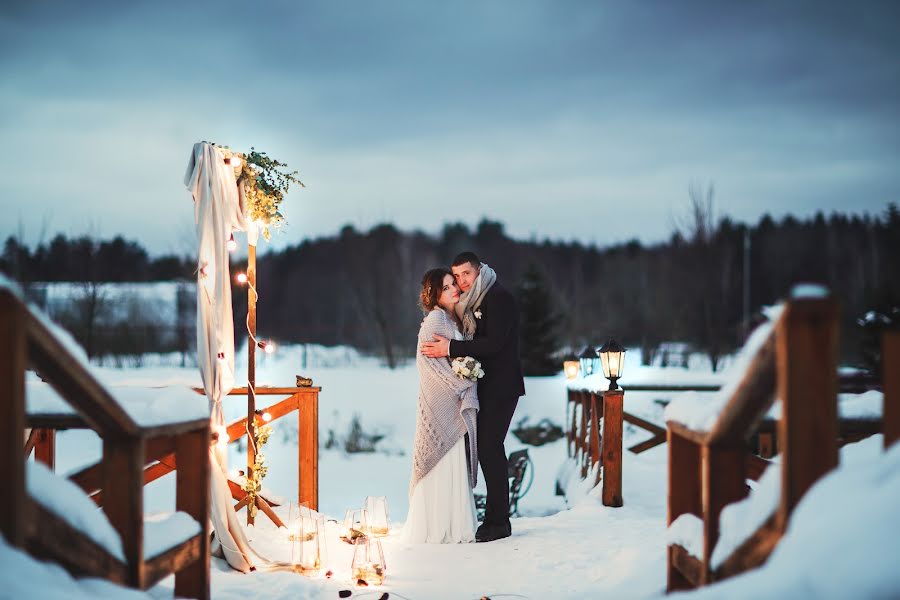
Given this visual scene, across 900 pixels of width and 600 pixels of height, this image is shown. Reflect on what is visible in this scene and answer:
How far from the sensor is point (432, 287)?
5363 millimetres

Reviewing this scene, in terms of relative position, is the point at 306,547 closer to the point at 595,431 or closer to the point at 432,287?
the point at 432,287

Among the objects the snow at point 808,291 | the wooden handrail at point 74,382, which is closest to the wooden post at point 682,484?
the snow at point 808,291

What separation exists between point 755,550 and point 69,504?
1995mm

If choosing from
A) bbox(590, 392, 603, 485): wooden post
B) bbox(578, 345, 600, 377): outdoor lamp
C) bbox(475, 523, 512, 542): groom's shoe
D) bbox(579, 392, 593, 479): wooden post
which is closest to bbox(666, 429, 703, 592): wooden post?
bbox(475, 523, 512, 542): groom's shoe

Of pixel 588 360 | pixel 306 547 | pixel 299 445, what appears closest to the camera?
Result: pixel 306 547

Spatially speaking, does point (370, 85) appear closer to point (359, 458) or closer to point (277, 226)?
point (359, 458)

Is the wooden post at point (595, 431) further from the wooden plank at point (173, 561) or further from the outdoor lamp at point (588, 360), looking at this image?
the wooden plank at point (173, 561)

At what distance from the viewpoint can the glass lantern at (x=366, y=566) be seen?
3912 millimetres

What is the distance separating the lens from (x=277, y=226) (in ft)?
17.6

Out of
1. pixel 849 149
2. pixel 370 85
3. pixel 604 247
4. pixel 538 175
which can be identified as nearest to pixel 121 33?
pixel 370 85

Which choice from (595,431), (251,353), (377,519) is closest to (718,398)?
(377,519)

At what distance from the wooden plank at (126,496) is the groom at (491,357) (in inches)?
119

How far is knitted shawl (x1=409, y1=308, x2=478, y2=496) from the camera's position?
518 cm

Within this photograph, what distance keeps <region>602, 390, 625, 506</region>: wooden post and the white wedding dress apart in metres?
1.59
